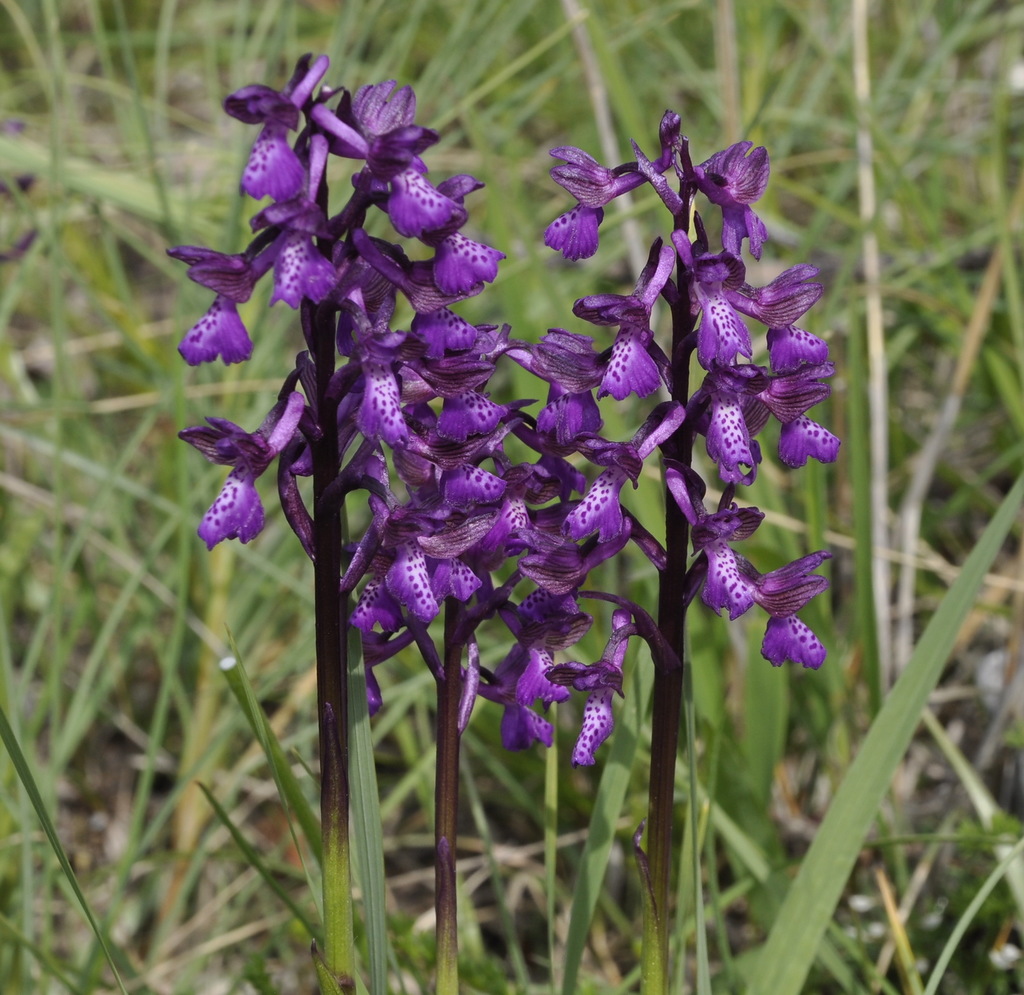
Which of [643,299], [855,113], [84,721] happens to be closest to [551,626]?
[643,299]

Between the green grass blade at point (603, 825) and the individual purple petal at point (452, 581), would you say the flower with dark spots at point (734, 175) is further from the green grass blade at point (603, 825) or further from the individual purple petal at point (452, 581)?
the green grass blade at point (603, 825)

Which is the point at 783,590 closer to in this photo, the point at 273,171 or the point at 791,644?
the point at 791,644

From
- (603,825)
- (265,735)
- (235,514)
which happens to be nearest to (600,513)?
(235,514)

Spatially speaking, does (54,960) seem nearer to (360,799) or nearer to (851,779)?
(360,799)

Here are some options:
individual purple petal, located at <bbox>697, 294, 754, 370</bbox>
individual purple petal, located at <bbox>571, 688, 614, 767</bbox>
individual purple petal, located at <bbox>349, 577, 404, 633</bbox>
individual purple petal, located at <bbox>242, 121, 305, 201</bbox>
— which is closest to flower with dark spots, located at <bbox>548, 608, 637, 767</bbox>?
individual purple petal, located at <bbox>571, 688, 614, 767</bbox>

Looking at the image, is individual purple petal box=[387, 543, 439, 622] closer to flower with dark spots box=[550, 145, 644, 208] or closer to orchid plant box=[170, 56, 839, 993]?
orchid plant box=[170, 56, 839, 993]

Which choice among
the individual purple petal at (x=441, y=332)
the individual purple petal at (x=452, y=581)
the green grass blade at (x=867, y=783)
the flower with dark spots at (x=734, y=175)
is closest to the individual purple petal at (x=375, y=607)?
the individual purple petal at (x=452, y=581)

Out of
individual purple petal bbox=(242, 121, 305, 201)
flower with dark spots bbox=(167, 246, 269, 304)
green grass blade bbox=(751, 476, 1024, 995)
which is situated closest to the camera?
individual purple petal bbox=(242, 121, 305, 201)
